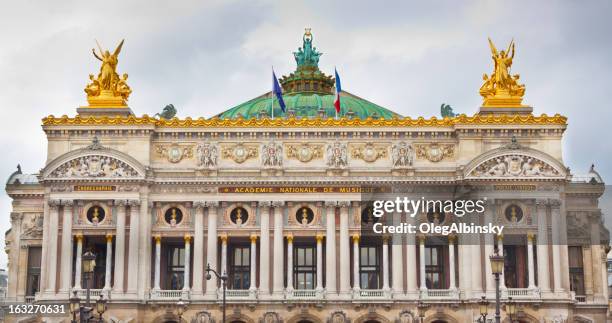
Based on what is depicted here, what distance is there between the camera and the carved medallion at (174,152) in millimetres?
69250

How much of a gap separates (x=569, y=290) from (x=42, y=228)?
38.3 m

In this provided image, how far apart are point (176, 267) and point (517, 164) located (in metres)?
25.3

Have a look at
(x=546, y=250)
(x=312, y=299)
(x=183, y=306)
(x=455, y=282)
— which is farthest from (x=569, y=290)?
(x=183, y=306)

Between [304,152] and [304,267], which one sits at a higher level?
[304,152]

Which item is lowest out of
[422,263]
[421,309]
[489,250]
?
[421,309]

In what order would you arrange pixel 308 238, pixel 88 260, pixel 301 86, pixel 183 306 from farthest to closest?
pixel 301 86, pixel 308 238, pixel 183 306, pixel 88 260

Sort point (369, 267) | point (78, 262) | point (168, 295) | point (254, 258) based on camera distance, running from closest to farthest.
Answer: point (78, 262), point (168, 295), point (254, 258), point (369, 267)

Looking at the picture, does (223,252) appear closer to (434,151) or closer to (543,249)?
(434,151)

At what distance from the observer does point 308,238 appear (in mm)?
68812

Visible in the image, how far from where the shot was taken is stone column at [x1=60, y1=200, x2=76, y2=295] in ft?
218

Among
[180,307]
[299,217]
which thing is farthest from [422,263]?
[180,307]

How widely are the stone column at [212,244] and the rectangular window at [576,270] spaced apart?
2562cm

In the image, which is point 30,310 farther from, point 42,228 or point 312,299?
point 312,299

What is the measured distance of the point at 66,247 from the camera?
2633 inches
